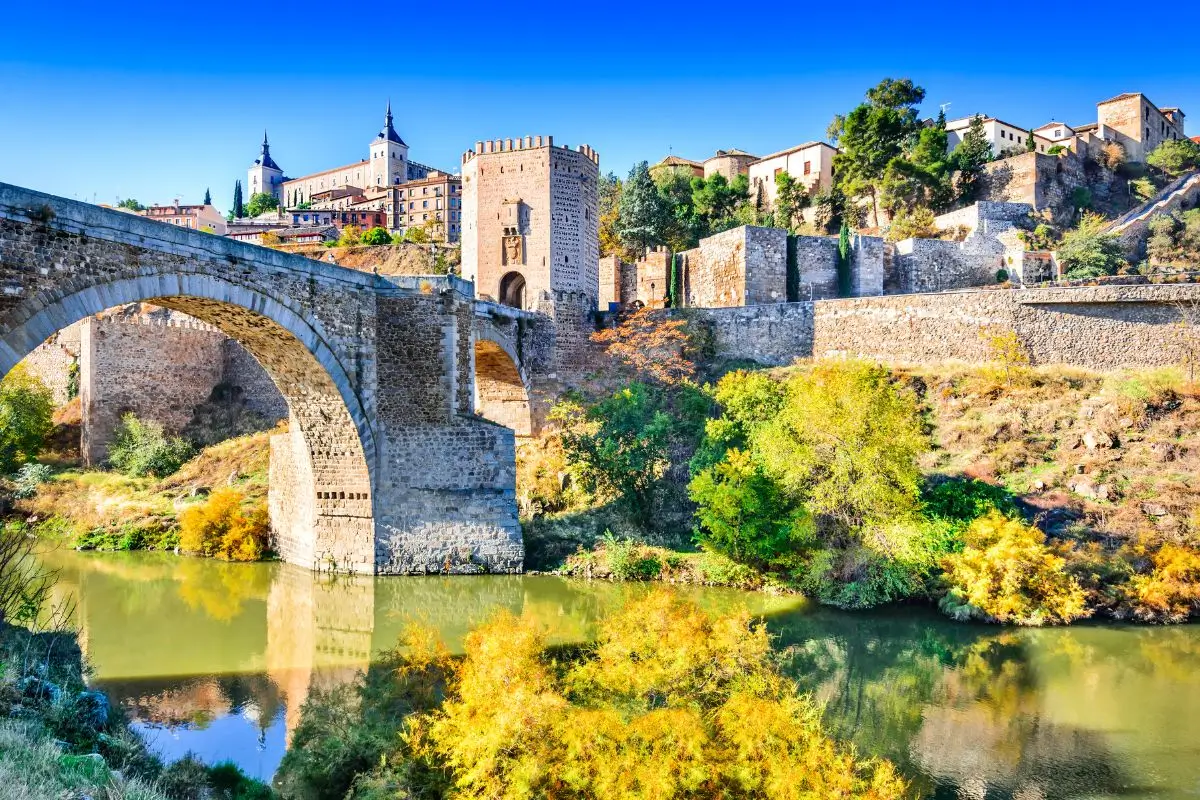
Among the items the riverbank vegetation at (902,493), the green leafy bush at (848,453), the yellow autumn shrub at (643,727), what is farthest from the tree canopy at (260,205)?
the yellow autumn shrub at (643,727)

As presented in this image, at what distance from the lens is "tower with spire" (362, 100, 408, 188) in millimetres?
77750

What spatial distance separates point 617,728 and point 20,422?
74.3 feet

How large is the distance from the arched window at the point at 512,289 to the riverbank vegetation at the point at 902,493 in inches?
263

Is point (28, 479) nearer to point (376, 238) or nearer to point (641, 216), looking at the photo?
point (376, 238)

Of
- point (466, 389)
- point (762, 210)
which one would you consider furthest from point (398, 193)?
point (466, 389)

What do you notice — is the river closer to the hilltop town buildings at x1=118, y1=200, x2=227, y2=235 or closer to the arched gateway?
the arched gateway

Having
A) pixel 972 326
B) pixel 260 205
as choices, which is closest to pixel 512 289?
pixel 972 326

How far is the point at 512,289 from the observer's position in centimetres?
2550

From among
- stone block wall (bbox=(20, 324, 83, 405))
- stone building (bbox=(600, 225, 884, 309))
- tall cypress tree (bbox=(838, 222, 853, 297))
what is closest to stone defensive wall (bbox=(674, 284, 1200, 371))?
stone building (bbox=(600, 225, 884, 309))

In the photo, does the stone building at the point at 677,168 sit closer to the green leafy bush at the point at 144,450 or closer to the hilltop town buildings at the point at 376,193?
the hilltop town buildings at the point at 376,193

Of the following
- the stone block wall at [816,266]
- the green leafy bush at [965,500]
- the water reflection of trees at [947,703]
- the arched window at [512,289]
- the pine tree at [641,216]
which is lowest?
the water reflection of trees at [947,703]

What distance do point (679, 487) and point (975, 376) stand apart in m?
8.36

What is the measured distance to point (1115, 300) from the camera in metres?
20.5

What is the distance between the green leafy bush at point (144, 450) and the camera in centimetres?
2188
